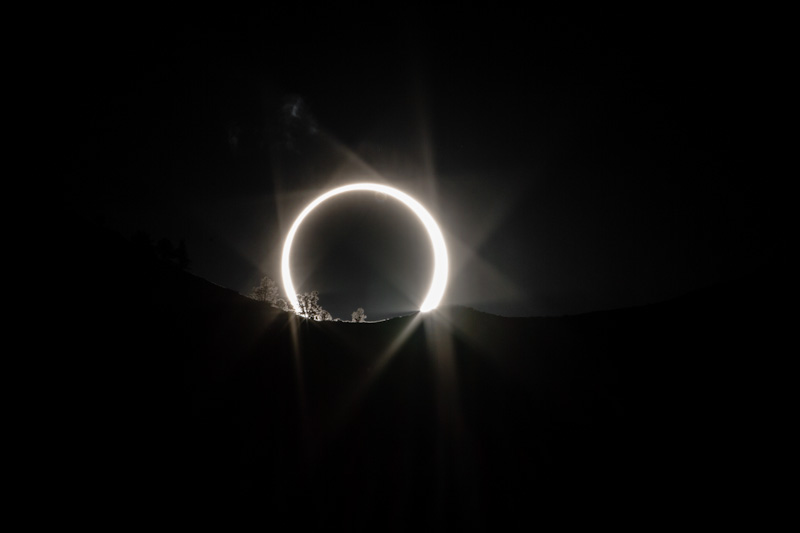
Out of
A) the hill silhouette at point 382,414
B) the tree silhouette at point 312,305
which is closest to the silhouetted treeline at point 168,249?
the tree silhouette at point 312,305

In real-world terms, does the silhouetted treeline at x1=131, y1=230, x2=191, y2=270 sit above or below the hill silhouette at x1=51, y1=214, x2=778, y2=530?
above

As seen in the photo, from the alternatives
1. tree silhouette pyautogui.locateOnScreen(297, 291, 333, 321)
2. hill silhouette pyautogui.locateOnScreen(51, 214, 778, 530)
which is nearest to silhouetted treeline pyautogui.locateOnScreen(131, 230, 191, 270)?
tree silhouette pyautogui.locateOnScreen(297, 291, 333, 321)

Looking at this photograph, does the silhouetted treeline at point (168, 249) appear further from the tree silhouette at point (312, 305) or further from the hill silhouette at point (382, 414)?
the hill silhouette at point (382, 414)

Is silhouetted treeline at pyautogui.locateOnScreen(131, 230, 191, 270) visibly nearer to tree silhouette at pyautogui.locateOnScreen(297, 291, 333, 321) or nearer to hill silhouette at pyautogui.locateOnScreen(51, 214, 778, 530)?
tree silhouette at pyautogui.locateOnScreen(297, 291, 333, 321)

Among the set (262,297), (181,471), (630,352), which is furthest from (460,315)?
(262,297)

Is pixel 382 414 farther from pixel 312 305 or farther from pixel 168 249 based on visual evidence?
pixel 168 249

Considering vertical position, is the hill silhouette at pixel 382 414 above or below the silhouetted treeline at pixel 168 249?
below

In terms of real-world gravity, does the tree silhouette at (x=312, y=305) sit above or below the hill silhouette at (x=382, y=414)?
above

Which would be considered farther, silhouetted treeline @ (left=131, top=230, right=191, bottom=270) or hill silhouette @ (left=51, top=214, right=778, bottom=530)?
silhouetted treeline @ (left=131, top=230, right=191, bottom=270)

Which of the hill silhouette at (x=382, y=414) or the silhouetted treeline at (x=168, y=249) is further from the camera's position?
the silhouetted treeline at (x=168, y=249)
